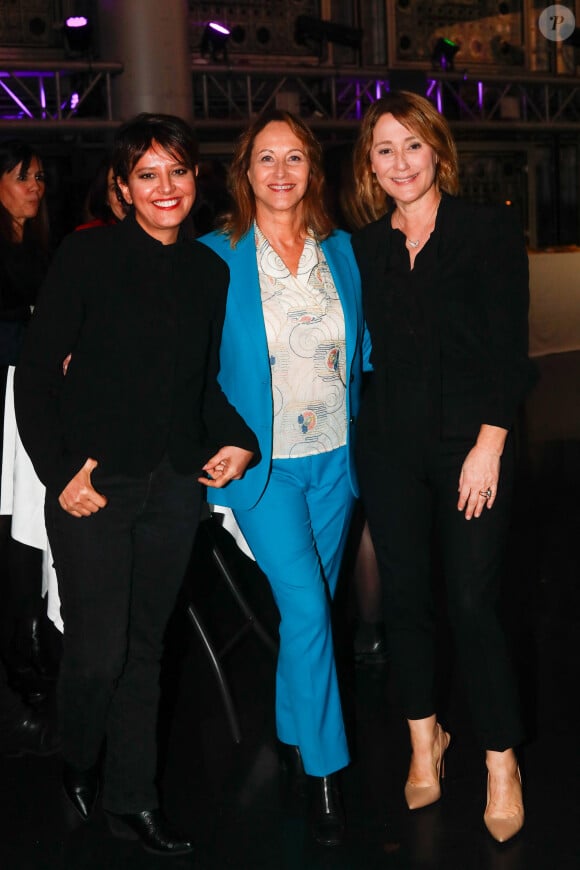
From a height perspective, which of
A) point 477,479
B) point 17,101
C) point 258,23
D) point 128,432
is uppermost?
point 258,23

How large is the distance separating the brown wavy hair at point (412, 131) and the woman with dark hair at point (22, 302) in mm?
1074

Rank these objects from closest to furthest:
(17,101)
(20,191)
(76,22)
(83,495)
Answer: (83,495) < (20,191) < (17,101) < (76,22)

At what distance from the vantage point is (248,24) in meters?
11.7

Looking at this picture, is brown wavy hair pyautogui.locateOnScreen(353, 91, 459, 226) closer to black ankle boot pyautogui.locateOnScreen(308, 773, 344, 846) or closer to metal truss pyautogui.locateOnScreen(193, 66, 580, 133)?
black ankle boot pyautogui.locateOnScreen(308, 773, 344, 846)

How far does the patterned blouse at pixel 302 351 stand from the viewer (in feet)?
7.55

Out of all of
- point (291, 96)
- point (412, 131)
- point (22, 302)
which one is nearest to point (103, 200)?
point (22, 302)

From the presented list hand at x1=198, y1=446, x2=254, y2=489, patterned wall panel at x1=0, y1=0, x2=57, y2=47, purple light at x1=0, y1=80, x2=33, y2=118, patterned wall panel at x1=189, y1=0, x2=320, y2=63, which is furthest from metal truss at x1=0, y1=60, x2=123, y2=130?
hand at x1=198, y1=446, x2=254, y2=489

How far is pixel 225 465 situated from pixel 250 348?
0.87 ft

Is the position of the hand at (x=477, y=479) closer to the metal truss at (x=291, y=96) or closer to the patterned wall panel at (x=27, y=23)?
the metal truss at (x=291, y=96)

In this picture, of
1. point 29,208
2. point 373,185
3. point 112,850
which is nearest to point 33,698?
point 112,850

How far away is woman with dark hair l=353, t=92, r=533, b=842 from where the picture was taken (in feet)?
7.14

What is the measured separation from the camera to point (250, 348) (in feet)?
7.44

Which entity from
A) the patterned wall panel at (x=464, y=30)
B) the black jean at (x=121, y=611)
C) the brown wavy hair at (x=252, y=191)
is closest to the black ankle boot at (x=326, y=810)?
the black jean at (x=121, y=611)

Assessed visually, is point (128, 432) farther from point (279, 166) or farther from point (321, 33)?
point (321, 33)
